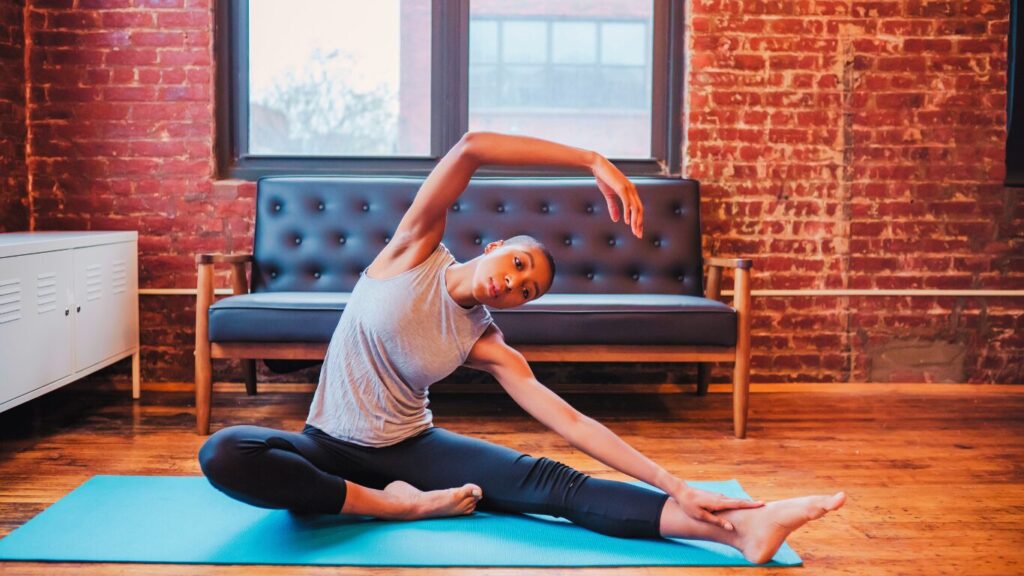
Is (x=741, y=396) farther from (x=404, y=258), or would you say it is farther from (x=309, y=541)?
(x=309, y=541)

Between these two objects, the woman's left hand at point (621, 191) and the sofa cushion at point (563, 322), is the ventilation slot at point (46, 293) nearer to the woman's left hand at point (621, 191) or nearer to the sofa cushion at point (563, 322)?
the sofa cushion at point (563, 322)

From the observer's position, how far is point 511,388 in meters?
2.13

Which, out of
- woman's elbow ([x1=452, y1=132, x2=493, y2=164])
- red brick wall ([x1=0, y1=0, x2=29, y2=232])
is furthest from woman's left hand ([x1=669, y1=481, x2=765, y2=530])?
red brick wall ([x1=0, y1=0, x2=29, y2=232])

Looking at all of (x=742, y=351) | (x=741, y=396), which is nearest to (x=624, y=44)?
(x=742, y=351)

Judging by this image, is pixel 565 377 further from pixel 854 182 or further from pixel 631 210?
pixel 631 210

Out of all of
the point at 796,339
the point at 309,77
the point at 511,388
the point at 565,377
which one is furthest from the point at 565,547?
the point at 309,77

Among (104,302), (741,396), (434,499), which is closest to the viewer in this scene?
(434,499)

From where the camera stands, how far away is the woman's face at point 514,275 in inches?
74.9

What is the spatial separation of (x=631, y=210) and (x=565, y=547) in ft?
2.50

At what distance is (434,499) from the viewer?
2209 millimetres

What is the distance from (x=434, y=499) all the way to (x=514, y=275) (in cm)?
63

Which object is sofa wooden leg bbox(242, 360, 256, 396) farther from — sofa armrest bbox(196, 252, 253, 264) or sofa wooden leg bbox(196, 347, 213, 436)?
sofa wooden leg bbox(196, 347, 213, 436)

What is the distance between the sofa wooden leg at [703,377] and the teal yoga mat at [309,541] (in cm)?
191

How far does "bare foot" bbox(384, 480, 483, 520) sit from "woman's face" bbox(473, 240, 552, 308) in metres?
0.51
